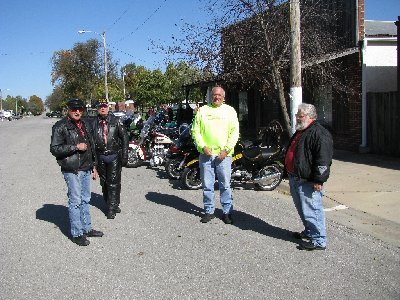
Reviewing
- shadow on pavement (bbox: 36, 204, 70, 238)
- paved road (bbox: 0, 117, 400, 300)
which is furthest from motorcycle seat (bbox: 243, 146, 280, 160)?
shadow on pavement (bbox: 36, 204, 70, 238)

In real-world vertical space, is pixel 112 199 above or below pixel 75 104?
below

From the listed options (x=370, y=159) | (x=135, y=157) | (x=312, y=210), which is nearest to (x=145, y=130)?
(x=135, y=157)

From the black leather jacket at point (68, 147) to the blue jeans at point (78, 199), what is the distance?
10cm

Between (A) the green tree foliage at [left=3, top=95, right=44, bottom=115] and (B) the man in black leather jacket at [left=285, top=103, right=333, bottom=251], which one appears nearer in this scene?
(B) the man in black leather jacket at [left=285, top=103, right=333, bottom=251]

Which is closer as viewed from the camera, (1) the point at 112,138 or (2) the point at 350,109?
(1) the point at 112,138

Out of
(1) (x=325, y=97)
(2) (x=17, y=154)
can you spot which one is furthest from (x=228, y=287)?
(2) (x=17, y=154)

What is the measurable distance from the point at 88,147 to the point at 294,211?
3.39 m

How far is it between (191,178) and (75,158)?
376 centimetres

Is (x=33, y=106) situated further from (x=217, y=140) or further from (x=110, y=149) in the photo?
(x=217, y=140)

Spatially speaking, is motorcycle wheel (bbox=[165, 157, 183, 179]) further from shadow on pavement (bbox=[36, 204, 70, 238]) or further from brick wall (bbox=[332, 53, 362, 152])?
brick wall (bbox=[332, 53, 362, 152])

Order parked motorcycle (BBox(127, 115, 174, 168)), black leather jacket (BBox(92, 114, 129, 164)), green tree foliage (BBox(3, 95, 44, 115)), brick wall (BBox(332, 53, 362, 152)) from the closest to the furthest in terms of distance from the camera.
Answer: black leather jacket (BBox(92, 114, 129, 164)) → parked motorcycle (BBox(127, 115, 174, 168)) → brick wall (BBox(332, 53, 362, 152)) → green tree foliage (BBox(3, 95, 44, 115))

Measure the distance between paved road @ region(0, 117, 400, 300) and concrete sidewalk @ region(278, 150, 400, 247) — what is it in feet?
1.31

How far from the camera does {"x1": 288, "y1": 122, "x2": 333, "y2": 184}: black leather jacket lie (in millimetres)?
4809

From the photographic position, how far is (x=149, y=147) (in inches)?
479
